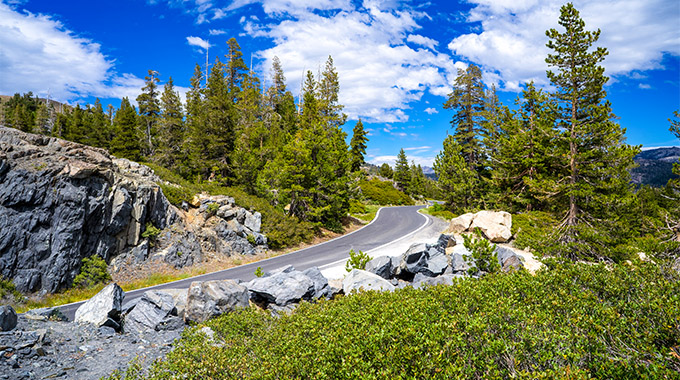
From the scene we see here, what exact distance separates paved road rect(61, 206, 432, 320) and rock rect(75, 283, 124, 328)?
97.4 inches

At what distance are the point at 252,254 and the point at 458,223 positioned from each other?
14.5m

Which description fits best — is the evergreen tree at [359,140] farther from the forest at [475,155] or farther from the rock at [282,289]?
the rock at [282,289]

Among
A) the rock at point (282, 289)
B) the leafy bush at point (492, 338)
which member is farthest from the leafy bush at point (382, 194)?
the leafy bush at point (492, 338)

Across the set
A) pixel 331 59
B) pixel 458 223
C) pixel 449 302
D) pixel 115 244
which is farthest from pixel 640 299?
pixel 331 59

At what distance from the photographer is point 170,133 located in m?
34.6

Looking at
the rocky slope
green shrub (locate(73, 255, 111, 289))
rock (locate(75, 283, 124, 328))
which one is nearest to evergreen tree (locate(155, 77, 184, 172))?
the rocky slope

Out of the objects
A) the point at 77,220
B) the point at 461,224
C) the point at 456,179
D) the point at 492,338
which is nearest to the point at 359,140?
the point at 456,179

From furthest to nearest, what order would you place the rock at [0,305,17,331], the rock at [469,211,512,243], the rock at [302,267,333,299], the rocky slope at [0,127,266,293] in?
1. the rock at [469,211,512,243]
2. the rocky slope at [0,127,266,293]
3. the rock at [302,267,333,299]
4. the rock at [0,305,17,331]

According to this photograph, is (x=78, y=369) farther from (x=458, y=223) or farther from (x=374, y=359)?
(x=458, y=223)

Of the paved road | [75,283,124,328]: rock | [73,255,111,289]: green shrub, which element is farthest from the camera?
the paved road

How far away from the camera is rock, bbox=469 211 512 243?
62.0 ft

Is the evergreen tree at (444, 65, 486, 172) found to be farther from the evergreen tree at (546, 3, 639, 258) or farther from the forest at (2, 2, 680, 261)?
the evergreen tree at (546, 3, 639, 258)

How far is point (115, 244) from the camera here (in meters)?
17.4

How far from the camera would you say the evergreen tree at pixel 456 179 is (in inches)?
1201
